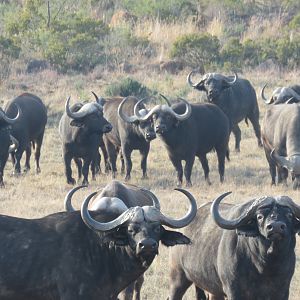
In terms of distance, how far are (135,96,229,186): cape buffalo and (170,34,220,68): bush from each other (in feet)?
48.4

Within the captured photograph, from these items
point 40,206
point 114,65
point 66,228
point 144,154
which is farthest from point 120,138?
point 114,65

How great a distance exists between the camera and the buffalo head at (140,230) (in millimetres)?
8555

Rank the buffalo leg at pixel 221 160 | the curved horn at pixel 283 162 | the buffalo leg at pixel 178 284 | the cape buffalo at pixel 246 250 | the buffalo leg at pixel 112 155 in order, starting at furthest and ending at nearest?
the buffalo leg at pixel 112 155, the buffalo leg at pixel 221 160, the curved horn at pixel 283 162, the buffalo leg at pixel 178 284, the cape buffalo at pixel 246 250

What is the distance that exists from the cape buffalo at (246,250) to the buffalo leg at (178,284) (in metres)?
0.18

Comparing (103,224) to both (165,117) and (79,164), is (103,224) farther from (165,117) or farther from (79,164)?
(79,164)

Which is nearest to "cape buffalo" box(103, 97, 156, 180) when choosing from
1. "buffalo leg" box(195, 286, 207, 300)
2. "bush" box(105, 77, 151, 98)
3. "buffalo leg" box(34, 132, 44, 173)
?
"buffalo leg" box(34, 132, 44, 173)

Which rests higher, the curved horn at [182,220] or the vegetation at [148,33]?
the curved horn at [182,220]

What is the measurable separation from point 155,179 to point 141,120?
110 cm

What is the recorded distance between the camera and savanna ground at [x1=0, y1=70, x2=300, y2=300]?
51.8 ft

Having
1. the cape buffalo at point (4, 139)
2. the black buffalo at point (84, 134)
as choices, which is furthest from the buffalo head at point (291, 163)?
the cape buffalo at point (4, 139)

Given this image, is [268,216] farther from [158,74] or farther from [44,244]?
[158,74]

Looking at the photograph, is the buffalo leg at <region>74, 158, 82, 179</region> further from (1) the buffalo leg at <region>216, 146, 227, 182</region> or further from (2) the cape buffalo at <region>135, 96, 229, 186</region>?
(1) the buffalo leg at <region>216, 146, 227, 182</region>

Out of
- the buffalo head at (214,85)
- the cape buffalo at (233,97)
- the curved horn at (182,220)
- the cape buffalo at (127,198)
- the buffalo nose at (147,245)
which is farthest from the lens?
the cape buffalo at (233,97)

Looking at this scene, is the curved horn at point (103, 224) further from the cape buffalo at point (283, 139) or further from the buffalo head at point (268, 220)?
the cape buffalo at point (283, 139)
